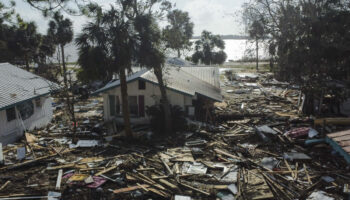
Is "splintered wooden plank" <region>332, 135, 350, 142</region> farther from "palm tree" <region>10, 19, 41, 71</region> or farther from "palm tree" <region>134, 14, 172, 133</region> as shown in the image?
"palm tree" <region>10, 19, 41, 71</region>

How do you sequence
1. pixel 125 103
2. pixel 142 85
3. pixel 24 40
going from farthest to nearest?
pixel 24 40 → pixel 142 85 → pixel 125 103

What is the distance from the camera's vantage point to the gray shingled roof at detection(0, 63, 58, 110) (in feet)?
58.4

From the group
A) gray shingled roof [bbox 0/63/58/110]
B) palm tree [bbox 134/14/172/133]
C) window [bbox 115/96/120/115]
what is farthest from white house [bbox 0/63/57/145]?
palm tree [bbox 134/14/172/133]

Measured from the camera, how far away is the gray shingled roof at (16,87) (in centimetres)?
1781

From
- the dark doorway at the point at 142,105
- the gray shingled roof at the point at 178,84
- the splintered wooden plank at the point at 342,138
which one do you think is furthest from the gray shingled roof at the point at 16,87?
the splintered wooden plank at the point at 342,138

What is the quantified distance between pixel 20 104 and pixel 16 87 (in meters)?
1.51

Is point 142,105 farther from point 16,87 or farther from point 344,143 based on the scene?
point 344,143

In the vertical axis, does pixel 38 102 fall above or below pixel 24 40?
below

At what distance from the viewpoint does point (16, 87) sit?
1978cm

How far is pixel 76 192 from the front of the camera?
10.9m

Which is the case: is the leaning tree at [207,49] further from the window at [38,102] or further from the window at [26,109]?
the window at [26,109]

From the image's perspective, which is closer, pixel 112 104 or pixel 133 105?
pixel 133 105

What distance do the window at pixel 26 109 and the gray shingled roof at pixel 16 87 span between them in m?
0.76

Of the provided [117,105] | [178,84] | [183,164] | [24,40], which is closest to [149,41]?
[178,84]
